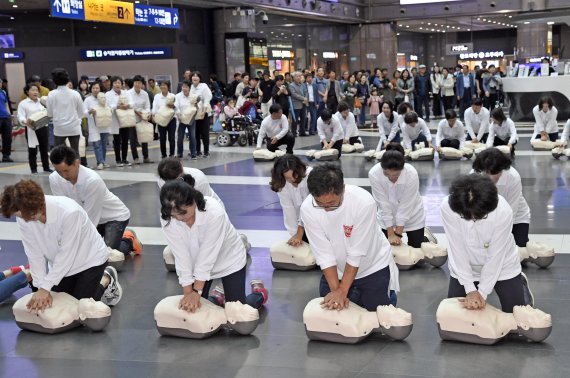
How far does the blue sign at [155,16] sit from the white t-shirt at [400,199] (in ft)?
43.5

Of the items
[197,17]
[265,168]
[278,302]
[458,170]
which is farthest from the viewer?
[197,17]

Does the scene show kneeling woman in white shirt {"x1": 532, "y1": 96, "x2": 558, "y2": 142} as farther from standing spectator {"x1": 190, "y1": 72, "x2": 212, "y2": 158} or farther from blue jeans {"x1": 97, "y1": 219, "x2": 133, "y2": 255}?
blue jeans {"x1": 97, "y1": 219, "x2": 133, "y2": 255}

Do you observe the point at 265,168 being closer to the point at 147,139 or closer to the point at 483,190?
the point at 147,139

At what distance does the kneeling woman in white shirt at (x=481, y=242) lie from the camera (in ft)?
13.3

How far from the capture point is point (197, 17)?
24.9 metres

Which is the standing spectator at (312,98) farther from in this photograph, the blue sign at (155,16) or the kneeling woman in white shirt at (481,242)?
the kneeling woman in white shirt at (481,242)

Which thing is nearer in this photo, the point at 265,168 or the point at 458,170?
the point at 458,170

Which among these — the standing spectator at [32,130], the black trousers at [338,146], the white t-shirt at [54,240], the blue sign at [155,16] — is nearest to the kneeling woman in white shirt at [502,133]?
the black trousers at [338,146]

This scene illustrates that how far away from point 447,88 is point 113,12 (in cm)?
1042

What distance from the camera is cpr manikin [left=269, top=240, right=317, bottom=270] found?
6.22m

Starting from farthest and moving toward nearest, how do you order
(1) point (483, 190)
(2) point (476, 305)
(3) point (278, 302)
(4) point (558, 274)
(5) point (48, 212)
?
(4) point (558, 274) → (3) point (278, 302) → (5) point (48, 212) → (2) point (476, 305) → (1) point (483, 190)

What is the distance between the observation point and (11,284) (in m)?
5.62

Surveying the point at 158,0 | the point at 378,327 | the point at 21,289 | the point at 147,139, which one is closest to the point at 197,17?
the point at 158,0

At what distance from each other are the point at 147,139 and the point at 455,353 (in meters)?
10.5
